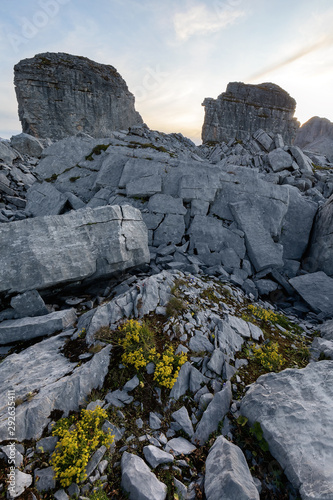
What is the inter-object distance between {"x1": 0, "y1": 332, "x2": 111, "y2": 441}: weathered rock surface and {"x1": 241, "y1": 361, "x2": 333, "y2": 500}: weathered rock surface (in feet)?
9.84

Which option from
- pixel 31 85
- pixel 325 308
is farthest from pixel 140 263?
pixel 31 85

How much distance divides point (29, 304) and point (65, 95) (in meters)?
67.5

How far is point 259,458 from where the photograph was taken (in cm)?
364

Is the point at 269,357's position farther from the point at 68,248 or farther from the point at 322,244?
the point at 322,244

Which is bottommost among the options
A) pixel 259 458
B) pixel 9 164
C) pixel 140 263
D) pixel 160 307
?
pixel 259 458

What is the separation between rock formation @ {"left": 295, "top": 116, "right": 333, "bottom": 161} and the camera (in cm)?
9222

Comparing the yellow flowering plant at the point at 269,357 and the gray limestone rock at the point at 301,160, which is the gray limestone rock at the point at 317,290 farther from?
the gray limestone rock at the point at 301,160

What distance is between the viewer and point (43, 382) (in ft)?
14.4

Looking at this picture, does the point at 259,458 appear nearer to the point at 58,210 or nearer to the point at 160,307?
the point at 160,307

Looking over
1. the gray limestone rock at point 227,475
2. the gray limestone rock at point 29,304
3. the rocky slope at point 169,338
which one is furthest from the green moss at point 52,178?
the gray limestone rock at point 227,475

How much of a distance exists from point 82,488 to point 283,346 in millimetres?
5906

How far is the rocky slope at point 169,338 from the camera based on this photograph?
3.26 m

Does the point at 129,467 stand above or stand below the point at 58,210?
below

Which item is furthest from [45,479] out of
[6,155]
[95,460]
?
[6,155]
